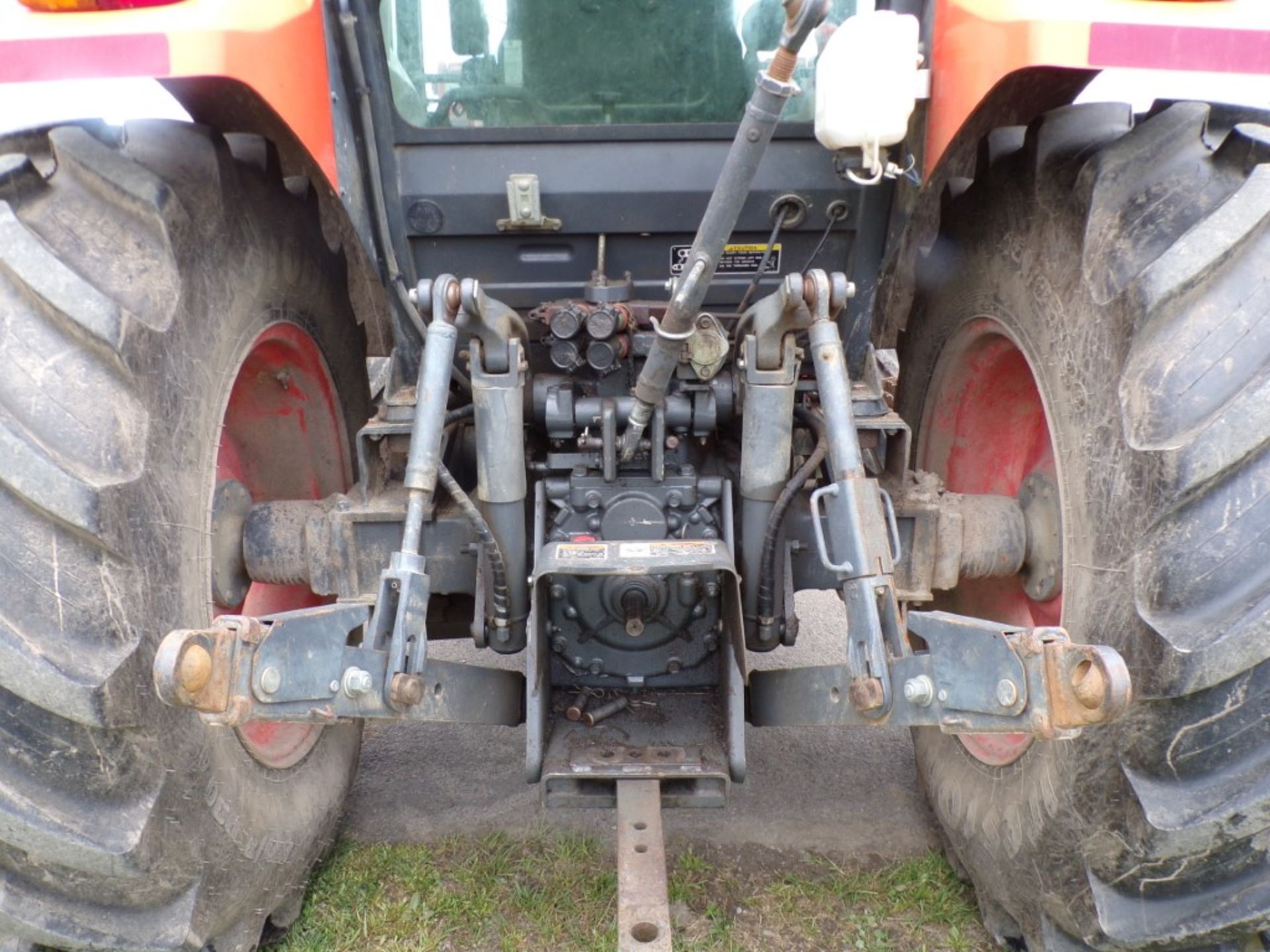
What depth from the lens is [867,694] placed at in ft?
4.42

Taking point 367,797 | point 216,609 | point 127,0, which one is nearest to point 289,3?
point 127,0

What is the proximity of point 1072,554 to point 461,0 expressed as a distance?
4.76 feet

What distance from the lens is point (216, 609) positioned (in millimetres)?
1914

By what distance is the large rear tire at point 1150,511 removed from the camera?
4.15ft

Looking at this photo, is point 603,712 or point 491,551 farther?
point 603,712

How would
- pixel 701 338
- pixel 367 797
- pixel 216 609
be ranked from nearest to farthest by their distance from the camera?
pixel 701 338
pixel 216 609
pixel 367 797

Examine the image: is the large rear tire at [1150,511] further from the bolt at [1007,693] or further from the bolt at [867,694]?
the bolt at [867,694]

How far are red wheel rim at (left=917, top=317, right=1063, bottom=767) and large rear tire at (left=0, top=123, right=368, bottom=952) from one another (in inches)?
53.9

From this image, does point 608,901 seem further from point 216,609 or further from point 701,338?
point 701,338

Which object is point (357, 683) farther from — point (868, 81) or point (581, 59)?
point (581, 59)

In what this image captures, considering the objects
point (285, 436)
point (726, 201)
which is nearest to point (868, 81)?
point (726, 201)

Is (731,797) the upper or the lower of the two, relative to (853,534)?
lower

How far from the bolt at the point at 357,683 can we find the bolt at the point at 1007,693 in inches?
32.9

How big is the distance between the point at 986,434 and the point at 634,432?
0.87 m
